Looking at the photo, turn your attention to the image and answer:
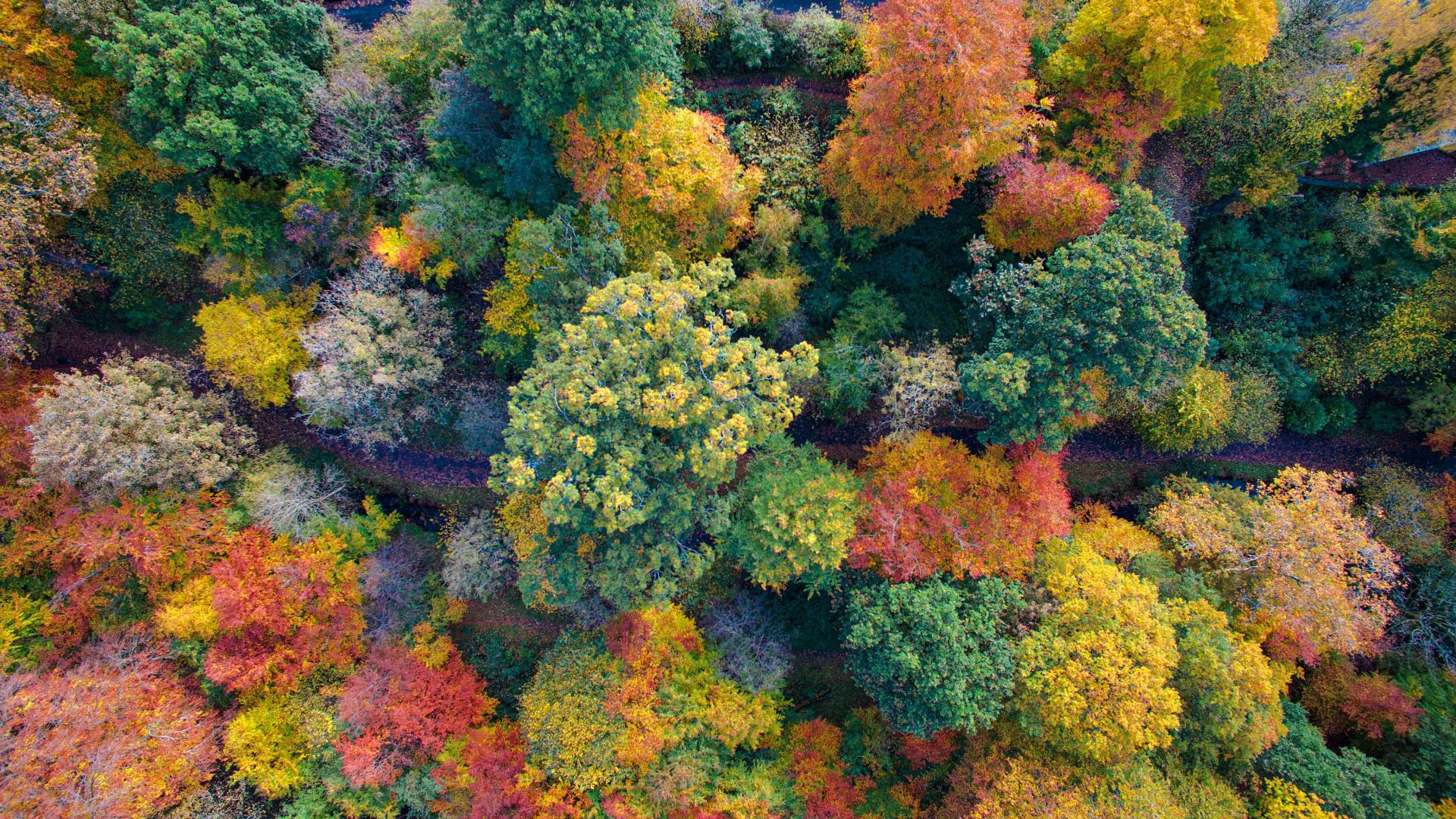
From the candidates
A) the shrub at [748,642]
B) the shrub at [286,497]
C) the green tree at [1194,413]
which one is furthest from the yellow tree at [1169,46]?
the shrub at [286,497]

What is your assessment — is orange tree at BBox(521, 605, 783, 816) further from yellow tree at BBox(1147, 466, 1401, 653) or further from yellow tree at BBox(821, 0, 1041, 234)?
yellow tree at BBox(1147, 466, 1401, 653)

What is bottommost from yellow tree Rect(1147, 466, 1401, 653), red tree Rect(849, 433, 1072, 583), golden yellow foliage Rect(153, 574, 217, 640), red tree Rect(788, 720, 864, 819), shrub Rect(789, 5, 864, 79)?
golden yellow foliage Rect(153, 574, 217, 640)

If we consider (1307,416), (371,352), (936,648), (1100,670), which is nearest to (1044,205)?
(1307,416)

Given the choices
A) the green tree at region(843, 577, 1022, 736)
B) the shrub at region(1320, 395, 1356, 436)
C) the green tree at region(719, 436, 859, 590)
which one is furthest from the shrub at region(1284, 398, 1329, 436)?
the green tree at region(719, 436, 859, 590)

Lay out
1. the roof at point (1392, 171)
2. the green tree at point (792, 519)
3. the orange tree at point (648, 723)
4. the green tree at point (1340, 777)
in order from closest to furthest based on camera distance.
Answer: the green tree at point (792, 519) → the green tree at point (1340, 777) → the orange tree at point (648, 723) → the roof at point (1392, 171)

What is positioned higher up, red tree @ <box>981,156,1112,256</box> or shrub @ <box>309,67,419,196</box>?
red tree @ <box>981,156,1112,256</box>

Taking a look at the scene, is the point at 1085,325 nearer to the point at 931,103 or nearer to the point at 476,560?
the point at 931,103

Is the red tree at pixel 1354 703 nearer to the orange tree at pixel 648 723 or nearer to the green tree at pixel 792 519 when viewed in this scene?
the green tree at pixel 792 519
